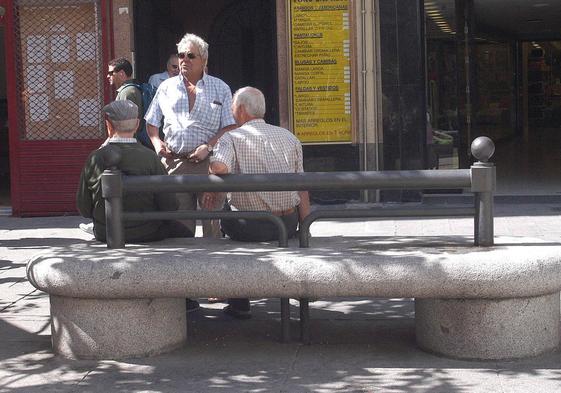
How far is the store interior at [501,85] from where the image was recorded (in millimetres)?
13266

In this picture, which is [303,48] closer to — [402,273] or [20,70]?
[20,70]

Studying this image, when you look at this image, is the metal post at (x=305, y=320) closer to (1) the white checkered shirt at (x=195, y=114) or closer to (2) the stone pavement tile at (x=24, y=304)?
(1) the white checkered shirt at (x=195, y=114)

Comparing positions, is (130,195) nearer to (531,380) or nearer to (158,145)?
(158,145)

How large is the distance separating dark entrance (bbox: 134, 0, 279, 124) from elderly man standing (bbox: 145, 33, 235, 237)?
5605mm

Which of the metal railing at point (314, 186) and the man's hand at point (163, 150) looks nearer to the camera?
the metal railing at point (314, 186)

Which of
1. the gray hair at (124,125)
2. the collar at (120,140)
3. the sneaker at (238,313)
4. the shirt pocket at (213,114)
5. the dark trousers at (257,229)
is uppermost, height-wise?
the shirt pocket at (213,114)

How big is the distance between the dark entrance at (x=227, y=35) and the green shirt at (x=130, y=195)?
6.76 metres

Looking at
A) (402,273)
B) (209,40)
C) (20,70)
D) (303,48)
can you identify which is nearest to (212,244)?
(402,273)

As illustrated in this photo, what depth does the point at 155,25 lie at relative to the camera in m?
13.2

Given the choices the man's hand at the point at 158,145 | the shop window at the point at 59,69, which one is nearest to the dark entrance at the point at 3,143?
A: the shop window at the point at 59,69

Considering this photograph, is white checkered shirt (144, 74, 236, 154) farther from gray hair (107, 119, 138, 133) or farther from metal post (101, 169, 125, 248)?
metal post (101, 169, 125, 248)

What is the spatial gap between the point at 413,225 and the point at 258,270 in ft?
17.9

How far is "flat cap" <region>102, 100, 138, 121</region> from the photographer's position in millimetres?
6426

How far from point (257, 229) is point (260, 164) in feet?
1.31
